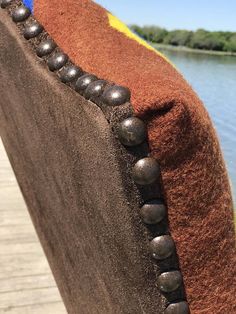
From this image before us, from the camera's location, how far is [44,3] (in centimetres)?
91

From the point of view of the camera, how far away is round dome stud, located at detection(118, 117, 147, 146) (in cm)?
62

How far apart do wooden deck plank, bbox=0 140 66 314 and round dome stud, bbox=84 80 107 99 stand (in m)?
1.09

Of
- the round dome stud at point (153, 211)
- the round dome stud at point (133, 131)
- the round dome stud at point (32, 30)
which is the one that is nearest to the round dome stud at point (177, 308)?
the round dome stud at point (153, 211)

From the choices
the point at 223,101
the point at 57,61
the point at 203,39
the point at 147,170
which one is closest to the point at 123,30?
the point at 57,61

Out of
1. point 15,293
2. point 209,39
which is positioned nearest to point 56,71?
point 15,293

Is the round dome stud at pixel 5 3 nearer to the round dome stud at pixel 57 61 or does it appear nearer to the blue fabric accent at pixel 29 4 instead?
the blue fabric accent at pixel 29 4

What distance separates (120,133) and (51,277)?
1268mm

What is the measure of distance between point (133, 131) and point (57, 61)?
27cm

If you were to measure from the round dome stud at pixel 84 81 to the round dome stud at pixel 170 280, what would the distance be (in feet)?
→ 0.89

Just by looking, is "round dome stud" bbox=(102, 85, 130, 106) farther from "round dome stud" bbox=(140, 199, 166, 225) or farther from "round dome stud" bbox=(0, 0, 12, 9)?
"round dome stud" bbox=(0, 0, 12, 9)

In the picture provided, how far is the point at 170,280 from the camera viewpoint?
679 millimetres

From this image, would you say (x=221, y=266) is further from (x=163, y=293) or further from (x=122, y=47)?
(x=122, y=47)

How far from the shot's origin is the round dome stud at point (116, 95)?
64 centimetres

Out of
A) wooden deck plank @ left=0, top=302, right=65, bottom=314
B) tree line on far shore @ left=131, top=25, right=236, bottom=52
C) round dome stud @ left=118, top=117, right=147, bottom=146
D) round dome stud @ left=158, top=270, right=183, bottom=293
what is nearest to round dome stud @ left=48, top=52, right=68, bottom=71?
round dome stud @ left=118, top=117, right=147, bottom=146
